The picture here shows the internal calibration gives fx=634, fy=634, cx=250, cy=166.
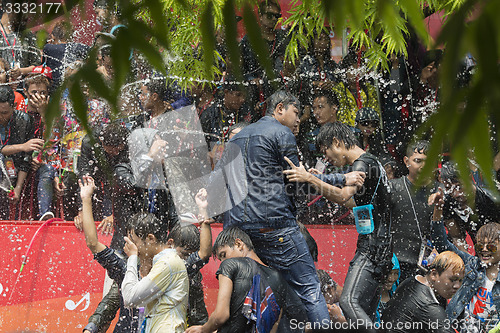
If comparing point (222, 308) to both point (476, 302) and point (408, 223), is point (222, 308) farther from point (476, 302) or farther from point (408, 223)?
point (476, 302)

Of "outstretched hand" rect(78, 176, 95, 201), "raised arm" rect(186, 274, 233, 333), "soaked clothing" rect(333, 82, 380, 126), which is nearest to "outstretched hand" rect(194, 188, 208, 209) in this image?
"raised arm" rect(186, 274, 233, 333)

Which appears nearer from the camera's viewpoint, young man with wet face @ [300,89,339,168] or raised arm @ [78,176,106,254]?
raised arm @ [78,176,106,254]

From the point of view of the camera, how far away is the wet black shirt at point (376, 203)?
4.78 metres

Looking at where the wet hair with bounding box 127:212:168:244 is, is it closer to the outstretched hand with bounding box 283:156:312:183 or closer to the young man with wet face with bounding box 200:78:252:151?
the outstretched hand with bounding box 283:156:312:183

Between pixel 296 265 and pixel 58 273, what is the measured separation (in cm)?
233

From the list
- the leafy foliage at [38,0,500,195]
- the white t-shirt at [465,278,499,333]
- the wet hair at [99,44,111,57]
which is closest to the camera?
the leafy foliage at [38,0,500,195]

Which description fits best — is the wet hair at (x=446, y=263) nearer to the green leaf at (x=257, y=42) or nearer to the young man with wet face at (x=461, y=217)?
the young man with wet face at (x=461, y=217)

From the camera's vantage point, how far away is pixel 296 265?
469 centimetres

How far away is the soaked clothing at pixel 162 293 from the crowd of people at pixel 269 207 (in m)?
0.01

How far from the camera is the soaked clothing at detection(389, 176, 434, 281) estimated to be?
16.4ft

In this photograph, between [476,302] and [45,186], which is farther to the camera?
[45,186]

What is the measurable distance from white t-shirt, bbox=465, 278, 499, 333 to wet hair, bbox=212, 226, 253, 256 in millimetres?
1834

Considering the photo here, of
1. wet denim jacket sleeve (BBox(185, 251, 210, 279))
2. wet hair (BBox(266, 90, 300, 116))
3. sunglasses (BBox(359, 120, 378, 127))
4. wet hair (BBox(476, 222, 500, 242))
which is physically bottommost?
wet hair (BBox(476, 222, 500, 242))

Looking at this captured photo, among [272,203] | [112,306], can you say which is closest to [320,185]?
[272,203]
